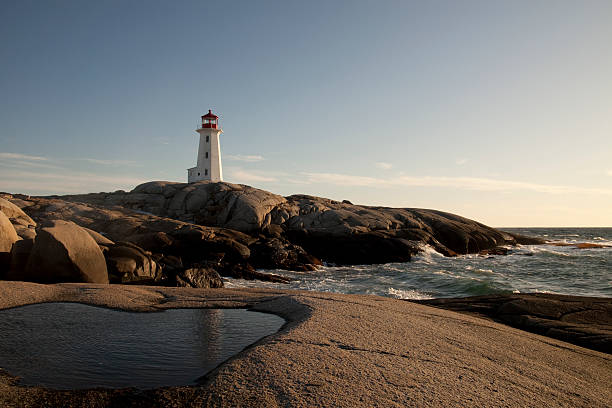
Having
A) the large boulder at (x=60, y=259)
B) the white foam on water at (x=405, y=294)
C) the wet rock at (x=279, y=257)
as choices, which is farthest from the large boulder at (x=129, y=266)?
the wet rock at (x=279, y=257)

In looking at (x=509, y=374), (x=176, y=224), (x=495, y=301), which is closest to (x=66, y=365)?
(x=509, y=374)

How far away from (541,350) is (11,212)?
21329 millimetres

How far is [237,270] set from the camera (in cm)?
1997

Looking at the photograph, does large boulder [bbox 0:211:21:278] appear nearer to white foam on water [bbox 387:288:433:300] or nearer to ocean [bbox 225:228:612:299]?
ocean [bbox 225:228:612:299]

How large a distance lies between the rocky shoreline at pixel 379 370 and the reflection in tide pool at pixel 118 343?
31 cm

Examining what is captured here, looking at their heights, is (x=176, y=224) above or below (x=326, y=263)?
above

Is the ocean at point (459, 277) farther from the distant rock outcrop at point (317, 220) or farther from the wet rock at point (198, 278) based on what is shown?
the wet rock at point (198, 278)

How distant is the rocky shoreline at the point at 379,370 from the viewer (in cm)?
370

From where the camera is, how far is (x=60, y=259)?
11328mm

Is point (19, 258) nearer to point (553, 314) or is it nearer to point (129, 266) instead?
point (129, 266)

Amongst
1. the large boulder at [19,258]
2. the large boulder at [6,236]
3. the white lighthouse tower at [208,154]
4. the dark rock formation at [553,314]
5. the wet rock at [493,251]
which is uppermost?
the white lighthouse tower at [208,154]

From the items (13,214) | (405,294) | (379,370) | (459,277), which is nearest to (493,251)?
(459,277)

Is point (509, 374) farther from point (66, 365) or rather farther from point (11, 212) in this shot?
point (11, 212)

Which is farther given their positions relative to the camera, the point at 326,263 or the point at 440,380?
the point at 326,263
